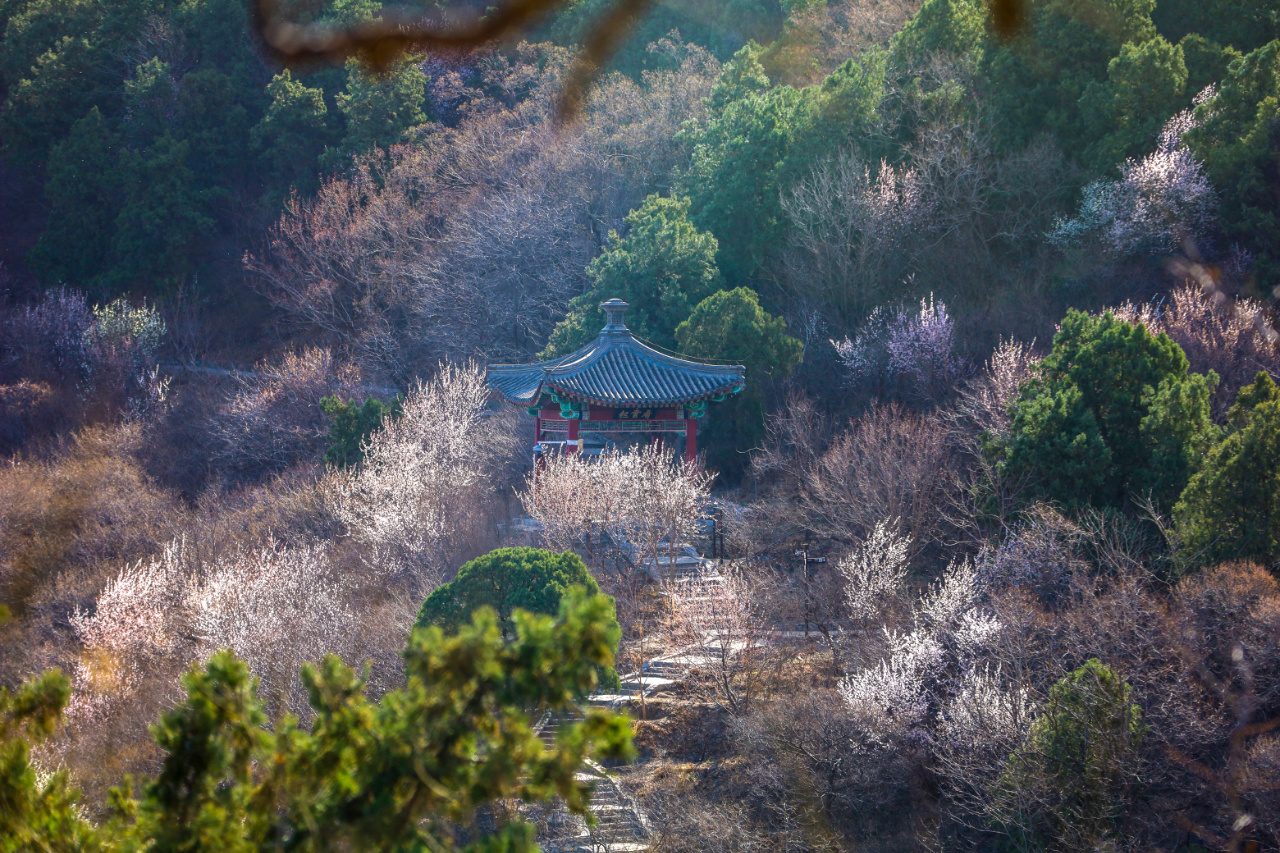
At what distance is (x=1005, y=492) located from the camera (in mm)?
14938

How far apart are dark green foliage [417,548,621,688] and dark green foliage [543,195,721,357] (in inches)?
466

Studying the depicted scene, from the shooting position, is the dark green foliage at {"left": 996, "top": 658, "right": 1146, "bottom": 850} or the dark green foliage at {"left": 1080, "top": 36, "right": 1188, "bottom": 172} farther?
the dark green foliage at {"left": 1080, "top": 36, "right": 1188, "bottom": 172}

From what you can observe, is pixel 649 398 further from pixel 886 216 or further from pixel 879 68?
pixel 879 68

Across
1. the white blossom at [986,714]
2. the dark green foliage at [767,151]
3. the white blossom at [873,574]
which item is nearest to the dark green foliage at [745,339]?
the dark green foliage at [767,151]

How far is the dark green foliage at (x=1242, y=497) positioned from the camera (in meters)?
11.6

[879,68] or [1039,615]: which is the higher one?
[879,68]

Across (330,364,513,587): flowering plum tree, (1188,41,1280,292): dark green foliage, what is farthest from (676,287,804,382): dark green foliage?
(1188,41,1280,292): dark green foliage

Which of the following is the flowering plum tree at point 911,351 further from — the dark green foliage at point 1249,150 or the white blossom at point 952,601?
the white blossom at point 952,601

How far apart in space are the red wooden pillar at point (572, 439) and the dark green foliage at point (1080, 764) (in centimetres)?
993

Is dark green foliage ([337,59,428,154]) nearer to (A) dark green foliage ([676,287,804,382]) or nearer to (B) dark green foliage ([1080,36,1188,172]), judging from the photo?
(A) dark green foliage ([676,287,804,382])

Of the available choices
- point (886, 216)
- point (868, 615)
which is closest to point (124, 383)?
point (886, 216)

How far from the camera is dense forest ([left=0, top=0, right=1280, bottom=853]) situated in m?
9.91

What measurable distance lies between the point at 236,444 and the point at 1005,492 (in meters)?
20.4

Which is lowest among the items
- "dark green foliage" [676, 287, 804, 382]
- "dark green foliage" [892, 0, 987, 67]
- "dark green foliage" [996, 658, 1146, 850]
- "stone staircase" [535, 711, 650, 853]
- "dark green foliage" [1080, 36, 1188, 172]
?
"stone staircase" [535, 711, 650, 853]
